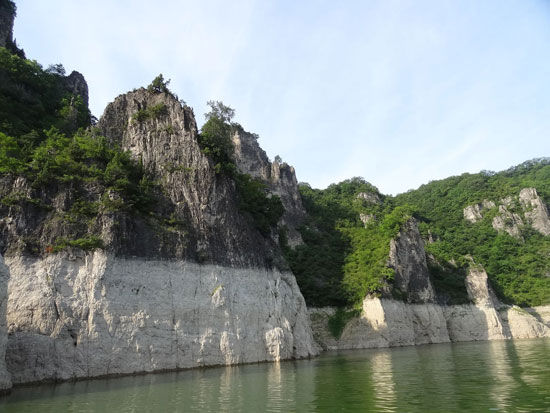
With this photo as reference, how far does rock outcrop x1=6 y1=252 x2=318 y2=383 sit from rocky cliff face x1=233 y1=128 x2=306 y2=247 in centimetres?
3936

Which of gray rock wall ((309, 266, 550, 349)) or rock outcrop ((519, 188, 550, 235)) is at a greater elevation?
rock outcrop ((519, 188, 550, 235))

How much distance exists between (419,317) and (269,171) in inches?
1427

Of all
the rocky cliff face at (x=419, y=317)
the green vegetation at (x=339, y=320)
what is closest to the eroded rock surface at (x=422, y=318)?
the rocky cliff face at (x=419, y=317)

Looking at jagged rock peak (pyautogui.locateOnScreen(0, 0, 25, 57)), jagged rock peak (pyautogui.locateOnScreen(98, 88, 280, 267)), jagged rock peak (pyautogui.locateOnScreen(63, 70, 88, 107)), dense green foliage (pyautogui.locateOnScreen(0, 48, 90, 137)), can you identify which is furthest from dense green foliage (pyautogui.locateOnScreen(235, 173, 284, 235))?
jagged rock peak (pyautogui.locateOnScreen(0, 0, 25, 57))

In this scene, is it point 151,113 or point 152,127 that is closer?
point 152,127

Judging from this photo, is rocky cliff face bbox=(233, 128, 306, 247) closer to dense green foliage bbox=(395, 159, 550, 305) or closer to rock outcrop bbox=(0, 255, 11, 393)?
dense green foliage bbox=(395, 159, 550, 305)

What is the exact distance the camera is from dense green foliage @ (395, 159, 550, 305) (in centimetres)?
6750

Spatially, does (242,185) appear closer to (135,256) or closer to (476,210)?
(135,256)

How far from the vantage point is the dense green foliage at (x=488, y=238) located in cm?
6750

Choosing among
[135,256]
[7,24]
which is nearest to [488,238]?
[135,256]

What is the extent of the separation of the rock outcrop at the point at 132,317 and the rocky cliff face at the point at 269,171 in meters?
39.4

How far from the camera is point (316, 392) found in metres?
16.0

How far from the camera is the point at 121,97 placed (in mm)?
39156

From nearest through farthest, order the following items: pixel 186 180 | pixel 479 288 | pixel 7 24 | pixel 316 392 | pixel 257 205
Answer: pixel 316 392
pixel 186 180
pixel 257 205
pixel 7 24
pixel 479 288
